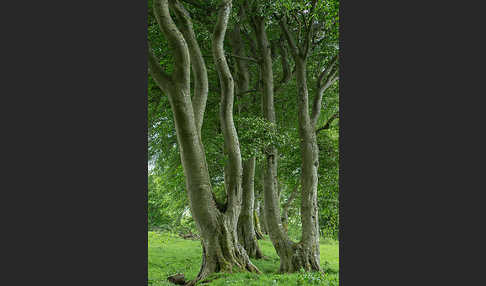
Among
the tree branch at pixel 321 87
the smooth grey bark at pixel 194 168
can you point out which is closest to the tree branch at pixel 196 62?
the smooth grey bark at pixel 194 168

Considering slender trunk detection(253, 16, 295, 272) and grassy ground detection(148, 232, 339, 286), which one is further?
slender trunk detection(253, 16, 295, 272)

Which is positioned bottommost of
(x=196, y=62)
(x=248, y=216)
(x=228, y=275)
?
(x=228, y=275)

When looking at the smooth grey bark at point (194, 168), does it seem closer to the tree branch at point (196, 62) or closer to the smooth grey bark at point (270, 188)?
the tree branch at point (196, 62)

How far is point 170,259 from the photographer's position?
1645 cm

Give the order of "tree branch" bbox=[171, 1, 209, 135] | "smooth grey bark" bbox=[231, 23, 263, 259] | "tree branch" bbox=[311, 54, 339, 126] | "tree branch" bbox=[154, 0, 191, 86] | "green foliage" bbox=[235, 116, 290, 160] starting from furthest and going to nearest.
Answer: "smooth grey bark" bbox=[231, 23, 263, 259] → "tree branch" bbox=[311, 54, 339, 126] → "green foliage" bbox=[235, 116, 290, 160] → "tree branch" bbox=[171, 1, 209, 135] → "tree branch" bbox=[154, 0, 191, 86]

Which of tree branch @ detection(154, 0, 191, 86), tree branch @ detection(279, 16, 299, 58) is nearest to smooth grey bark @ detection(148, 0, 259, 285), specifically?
tree branch @ detection(154, 0, 191, 86)

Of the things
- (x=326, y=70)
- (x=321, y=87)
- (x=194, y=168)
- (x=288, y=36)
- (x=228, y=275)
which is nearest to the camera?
(x=228, y=275)

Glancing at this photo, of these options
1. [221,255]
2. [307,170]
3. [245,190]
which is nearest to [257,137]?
[307,170]

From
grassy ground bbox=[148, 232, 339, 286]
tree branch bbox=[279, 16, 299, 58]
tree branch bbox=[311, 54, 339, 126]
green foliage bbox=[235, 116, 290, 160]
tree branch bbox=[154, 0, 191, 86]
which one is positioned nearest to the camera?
grassy ground bbox=[148, 232, 339, 286]

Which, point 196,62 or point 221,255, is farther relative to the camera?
point 196,62

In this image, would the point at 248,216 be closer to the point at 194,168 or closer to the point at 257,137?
the point at 257,137

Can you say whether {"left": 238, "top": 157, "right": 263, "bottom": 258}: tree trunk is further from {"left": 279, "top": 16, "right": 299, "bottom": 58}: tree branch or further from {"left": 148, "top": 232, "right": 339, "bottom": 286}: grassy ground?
{"left": 279, "top": 16, "right": 299, "bottom": 58}: tree branch
